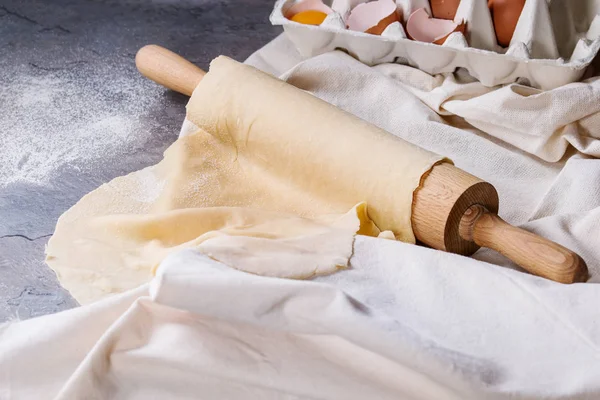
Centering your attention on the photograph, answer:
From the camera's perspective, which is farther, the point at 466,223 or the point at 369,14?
the point at 369,14

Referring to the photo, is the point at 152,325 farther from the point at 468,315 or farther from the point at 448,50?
the point at 448,50

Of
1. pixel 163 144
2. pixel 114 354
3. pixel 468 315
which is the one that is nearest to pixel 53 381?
pixel 114 354

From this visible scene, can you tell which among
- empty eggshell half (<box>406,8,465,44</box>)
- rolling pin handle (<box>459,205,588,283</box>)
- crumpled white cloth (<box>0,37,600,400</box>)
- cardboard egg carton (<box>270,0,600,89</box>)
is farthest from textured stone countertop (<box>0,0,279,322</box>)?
rolling pin handle (<box>459,205,588,283</box>)

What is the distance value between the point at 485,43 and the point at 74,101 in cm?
76

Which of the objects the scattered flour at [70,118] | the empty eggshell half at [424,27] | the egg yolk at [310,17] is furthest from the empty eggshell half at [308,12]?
the scattered flour at [70,118]

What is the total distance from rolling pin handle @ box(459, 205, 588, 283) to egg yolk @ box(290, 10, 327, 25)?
61 centimetres

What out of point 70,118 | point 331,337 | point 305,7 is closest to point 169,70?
point 70,118

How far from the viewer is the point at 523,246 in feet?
3.30

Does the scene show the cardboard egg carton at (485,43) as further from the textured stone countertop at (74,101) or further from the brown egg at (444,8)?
the textured stone countertop at (74,101)

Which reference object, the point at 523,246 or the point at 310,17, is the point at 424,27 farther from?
the point at 523,246

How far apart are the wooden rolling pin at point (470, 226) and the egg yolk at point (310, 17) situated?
0.54m

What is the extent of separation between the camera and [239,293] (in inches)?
34.4

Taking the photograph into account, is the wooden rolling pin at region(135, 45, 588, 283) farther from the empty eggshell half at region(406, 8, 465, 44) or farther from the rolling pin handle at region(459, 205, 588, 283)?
the empty eggshell half at region(406, 8, 465, 44)

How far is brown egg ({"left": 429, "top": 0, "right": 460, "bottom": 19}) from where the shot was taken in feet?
4.83
